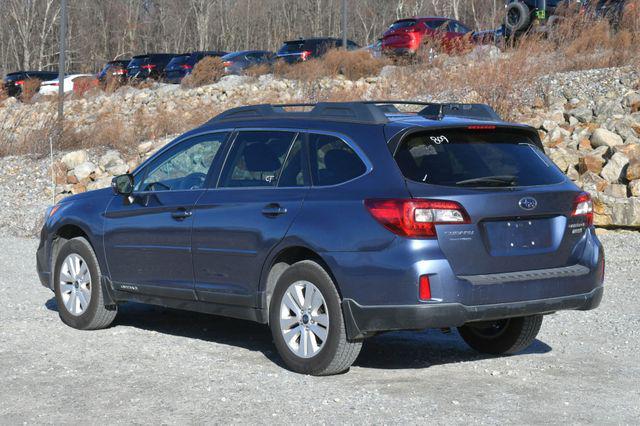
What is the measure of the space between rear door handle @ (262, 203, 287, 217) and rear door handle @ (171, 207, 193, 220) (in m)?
0.79

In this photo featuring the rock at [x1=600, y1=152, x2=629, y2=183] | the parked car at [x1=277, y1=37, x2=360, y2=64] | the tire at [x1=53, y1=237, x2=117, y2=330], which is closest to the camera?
the tire at [x1=53, y1=237, x2=117, y2=330]

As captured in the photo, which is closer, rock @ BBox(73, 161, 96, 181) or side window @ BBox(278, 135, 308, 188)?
side window @ BBox(278, 135, 308, 188)

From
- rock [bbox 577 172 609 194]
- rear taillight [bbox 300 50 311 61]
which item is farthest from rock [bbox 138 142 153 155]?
rear taillight [bbox 300 50 311 61]

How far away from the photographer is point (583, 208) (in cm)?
689

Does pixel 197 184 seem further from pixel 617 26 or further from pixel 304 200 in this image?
pixel 617 26

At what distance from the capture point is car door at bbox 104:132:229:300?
767cm

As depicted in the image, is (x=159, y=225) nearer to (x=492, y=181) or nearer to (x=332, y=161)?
(x=332, y=161)

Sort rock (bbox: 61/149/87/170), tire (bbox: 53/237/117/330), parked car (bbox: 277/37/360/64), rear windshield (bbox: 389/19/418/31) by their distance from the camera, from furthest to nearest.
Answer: parked car (bbox: 277/37/360/64) → rear windshield (bbox: 389/19/418/31) → rock (bbox: 61/149/87/170) → tire (bbox: 53/237/117/330)

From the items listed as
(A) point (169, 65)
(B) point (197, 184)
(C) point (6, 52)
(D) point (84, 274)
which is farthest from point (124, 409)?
(C) point (6, 52)

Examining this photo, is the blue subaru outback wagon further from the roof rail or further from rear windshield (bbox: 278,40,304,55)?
rear windshield (bbox: 278,40,304,55)

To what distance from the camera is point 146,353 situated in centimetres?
764

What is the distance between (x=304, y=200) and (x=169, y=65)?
1353 inches

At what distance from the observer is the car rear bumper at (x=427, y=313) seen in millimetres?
6238

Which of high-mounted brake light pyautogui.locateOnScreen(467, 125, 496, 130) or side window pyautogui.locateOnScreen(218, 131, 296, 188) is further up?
high-mounted brake light pyautogui.locateOnScreen(467, 125, 496, 130)
